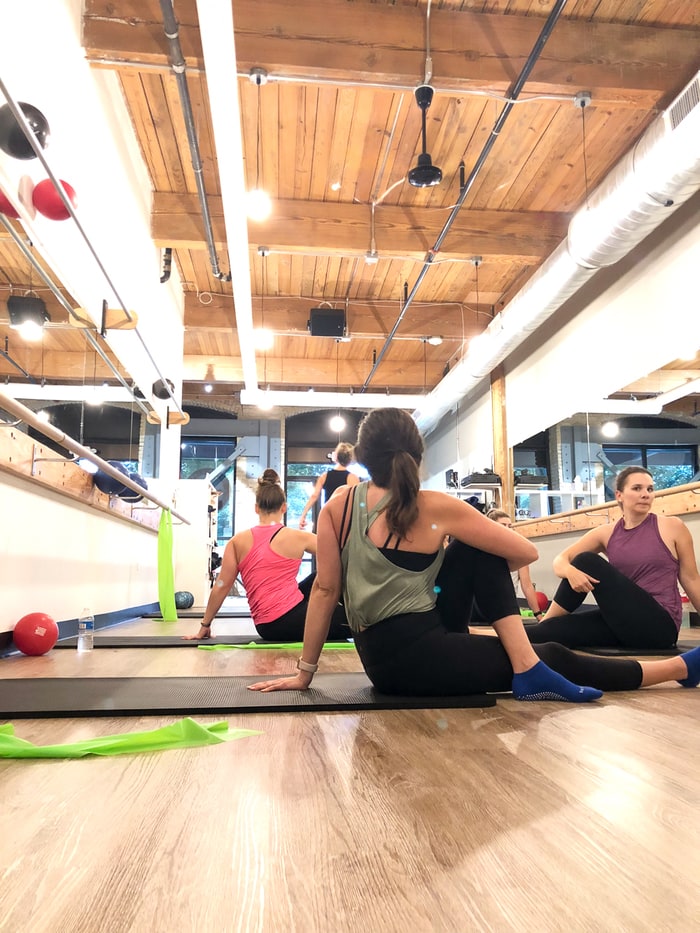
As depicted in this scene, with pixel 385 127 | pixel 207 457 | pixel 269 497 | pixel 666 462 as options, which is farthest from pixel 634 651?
pixel 207 457

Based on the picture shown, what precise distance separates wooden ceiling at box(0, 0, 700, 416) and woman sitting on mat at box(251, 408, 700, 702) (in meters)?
1.96

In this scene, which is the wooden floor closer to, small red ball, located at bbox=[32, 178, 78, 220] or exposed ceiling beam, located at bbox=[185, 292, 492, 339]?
small red ball, located at bbox=[32, 178, 78, 220]

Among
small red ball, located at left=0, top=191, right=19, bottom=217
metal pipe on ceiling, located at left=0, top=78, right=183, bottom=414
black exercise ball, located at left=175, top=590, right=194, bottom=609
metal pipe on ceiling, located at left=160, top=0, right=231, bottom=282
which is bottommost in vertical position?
black exercise ball, located at left=175, top=590, right=194, bottom=609

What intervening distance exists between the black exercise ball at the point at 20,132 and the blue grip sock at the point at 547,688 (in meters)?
2.50

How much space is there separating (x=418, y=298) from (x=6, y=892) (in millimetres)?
7397

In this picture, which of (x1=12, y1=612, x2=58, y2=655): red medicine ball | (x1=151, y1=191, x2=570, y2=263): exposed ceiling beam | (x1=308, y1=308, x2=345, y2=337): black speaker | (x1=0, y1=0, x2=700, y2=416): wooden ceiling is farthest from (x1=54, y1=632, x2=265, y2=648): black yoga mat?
(x1=308, y1=308, x2=345, y2=337): black speaker

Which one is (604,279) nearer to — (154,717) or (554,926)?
(154,717)

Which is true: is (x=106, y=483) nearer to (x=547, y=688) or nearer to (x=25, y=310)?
(x=25, y=310)

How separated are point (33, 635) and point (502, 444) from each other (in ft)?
19.6

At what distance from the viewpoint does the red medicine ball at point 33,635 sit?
3.01 meters

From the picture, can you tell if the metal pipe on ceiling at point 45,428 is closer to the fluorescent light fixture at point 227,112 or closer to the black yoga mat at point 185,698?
the black yoga mat at point 185,698

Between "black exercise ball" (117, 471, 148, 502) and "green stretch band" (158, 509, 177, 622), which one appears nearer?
"black exercise ball" (117, 471, 148, 502)

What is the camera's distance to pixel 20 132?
96.4 inches

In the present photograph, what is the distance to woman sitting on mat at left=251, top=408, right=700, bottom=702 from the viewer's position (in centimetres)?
175
